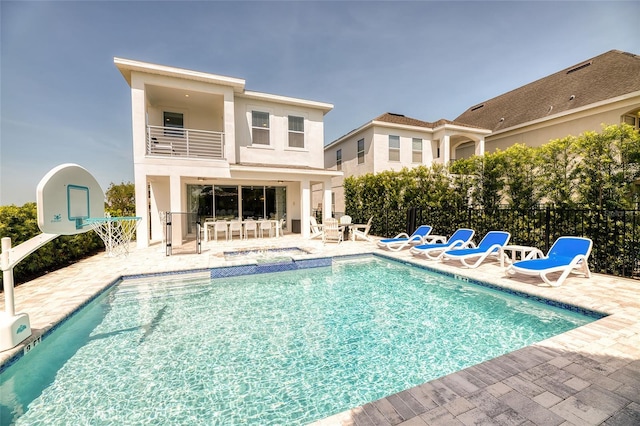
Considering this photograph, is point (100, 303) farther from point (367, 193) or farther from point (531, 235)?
point (367, 193)

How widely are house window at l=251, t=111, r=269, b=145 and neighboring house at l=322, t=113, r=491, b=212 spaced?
7.78 metres

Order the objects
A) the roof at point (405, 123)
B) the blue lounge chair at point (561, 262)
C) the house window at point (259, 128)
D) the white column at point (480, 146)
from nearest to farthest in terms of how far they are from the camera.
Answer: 1. the blue lounge chair at point (561, 262)
2. the house window at point (259, 128)
3. the roof at point (405, 123)
4. the white column at point (480, 146)

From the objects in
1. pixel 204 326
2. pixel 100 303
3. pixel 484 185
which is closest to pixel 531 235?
pixel 484 185

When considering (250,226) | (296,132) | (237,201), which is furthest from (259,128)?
(250,226)

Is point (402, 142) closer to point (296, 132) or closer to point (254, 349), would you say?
point (296, 132)

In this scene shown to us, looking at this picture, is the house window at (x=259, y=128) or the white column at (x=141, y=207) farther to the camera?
the house window at (x=259, y=128)

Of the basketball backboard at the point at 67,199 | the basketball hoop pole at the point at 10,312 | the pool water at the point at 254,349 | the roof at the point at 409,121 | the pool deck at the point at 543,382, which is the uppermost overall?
the roof at the point at 409,121

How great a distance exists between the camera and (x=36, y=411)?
3043 mm

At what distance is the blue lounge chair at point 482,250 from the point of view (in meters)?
8.12

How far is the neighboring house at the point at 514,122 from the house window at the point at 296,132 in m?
5.69

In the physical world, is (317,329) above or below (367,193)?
below

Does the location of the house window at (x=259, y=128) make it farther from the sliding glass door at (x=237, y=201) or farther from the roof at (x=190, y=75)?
the sliding glass door at (x=237, y=201)

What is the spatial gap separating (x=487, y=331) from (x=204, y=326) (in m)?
5.20

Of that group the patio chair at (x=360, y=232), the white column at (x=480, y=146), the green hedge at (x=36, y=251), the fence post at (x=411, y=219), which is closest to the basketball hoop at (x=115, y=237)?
the green hedge at (x=36, y=251)
